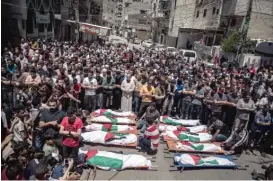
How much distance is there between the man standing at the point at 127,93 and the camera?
487 inches

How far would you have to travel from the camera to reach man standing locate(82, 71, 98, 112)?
1201cm

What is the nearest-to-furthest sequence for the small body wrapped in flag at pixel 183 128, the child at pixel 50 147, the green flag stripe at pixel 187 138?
the child at pixel 50 147 → the green flag stripe at pixel 187 138 → the small body wrapped in flag at pixel 183 128

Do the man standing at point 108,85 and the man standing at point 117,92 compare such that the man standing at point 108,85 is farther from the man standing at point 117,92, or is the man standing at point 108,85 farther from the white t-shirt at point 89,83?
the white t-shirt at point 89,83

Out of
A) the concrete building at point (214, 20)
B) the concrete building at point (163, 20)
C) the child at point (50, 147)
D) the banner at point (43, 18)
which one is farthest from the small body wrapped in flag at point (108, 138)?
the concrete building at point (163, 20)

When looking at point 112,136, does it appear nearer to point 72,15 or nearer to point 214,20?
point 214,20

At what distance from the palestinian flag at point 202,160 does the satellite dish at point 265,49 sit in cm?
1824

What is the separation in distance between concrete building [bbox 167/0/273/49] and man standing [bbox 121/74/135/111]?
70.5 feet

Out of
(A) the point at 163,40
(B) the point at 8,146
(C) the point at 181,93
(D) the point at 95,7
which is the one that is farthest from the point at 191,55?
(D) the point at 95,7

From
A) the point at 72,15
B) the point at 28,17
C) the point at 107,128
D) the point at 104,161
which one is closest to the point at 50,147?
the point at 104,161

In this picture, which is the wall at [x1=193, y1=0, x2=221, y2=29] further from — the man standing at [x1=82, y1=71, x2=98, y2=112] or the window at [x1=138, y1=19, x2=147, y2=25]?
the window at [x1=138, y1=19, x2=147, y2=25]

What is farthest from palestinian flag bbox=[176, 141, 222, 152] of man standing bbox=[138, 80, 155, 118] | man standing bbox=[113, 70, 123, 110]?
man standing bbox=[113, 70, 123, 110]

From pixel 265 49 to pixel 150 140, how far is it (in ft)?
63.3

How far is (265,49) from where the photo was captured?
25234 millimetres

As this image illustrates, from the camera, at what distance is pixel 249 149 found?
419 inches
